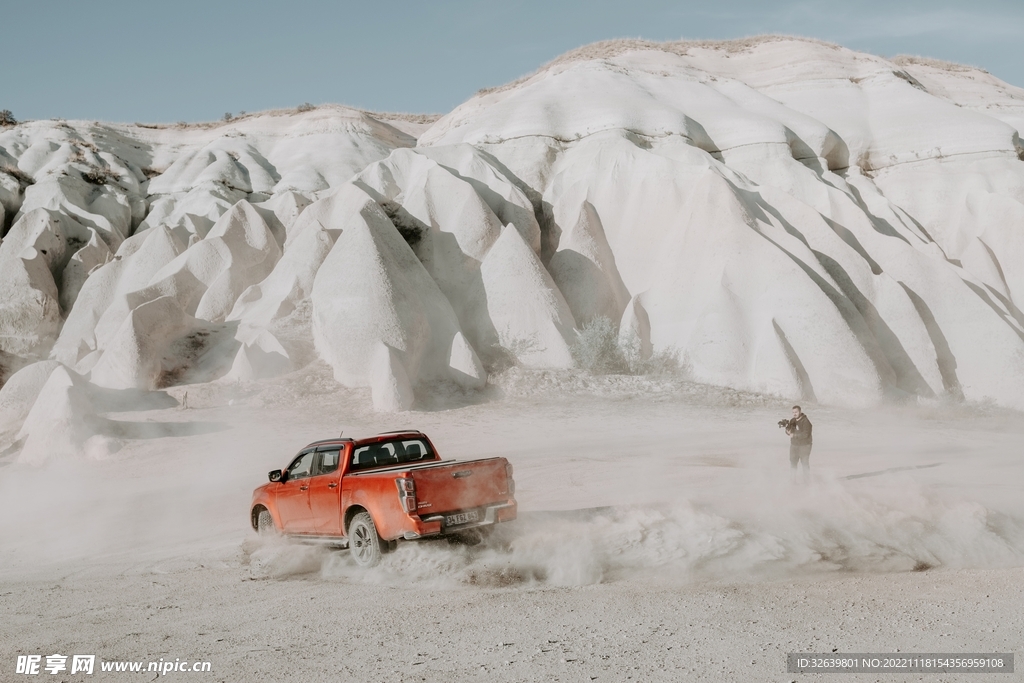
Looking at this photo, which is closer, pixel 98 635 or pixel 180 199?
pixel 98 635

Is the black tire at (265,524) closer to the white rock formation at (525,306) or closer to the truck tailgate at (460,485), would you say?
the truck tailgate at (460,485)

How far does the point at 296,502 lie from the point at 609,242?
69.7 feet

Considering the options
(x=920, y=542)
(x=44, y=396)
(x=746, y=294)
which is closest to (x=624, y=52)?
(x=746, y=294)

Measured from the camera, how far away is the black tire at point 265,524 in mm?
9812

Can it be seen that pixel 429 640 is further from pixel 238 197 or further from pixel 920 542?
pixel 238 197

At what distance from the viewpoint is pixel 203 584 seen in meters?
7.82

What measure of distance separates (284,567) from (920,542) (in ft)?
21.7

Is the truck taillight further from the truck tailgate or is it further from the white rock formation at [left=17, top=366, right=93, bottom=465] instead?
the white rock formation at [left=17, top=366, right=93, bottom=465]

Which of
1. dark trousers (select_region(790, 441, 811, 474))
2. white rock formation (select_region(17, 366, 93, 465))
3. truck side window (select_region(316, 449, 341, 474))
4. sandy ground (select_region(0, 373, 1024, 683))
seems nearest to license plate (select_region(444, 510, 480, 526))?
sandy ground (select_region(0, 373, 1024, 683))

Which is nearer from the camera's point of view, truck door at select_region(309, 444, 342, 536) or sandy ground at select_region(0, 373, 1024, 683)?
sandy ground at select_region(0, 373, 1024, 683)

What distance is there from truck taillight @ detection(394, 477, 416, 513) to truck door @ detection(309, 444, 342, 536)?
1.08 meters

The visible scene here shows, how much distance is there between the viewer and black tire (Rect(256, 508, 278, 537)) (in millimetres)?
9812

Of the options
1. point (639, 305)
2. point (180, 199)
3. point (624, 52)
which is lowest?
point (639, 305)

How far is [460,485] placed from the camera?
791cm
